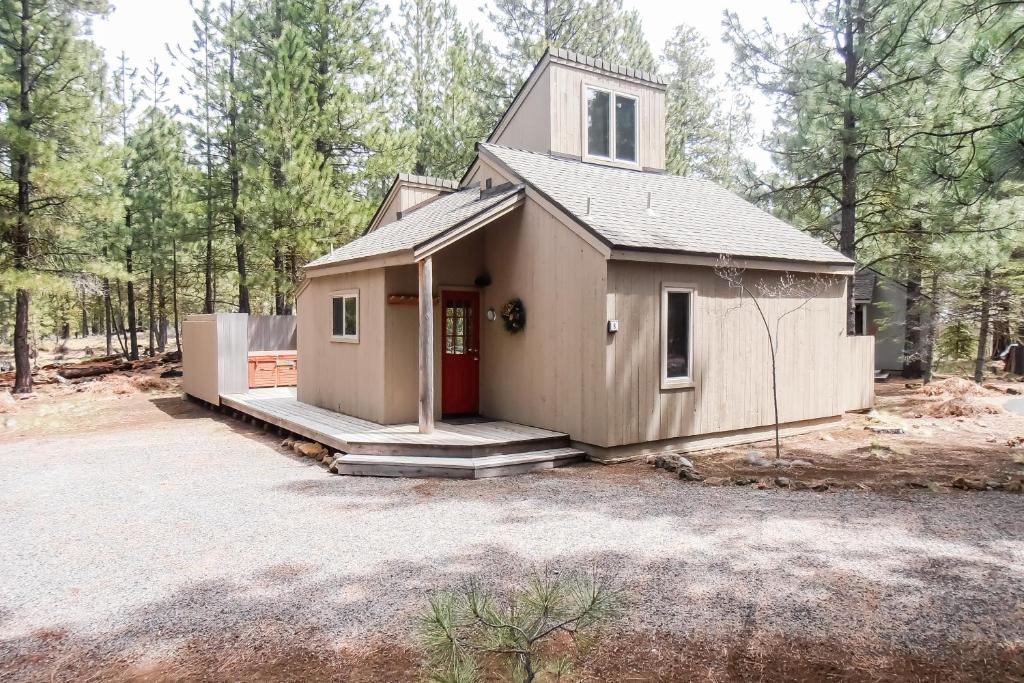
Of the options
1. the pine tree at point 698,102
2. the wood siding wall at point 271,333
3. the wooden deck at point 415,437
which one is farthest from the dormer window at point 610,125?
the pine tree at point 698,102

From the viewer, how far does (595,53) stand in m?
21.2

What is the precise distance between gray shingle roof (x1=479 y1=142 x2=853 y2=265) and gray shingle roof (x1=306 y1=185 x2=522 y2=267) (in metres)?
0.70

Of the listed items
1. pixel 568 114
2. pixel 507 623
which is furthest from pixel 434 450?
pixel 568 114

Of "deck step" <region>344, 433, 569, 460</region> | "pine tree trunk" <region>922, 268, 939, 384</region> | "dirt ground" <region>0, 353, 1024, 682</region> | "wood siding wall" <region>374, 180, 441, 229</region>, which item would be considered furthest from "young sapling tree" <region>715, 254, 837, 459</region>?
"pine tree trunk" <region>922, 268, 939, 384</region>

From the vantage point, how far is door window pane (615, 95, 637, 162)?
11.6 m

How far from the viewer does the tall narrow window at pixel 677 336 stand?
7.96 meters

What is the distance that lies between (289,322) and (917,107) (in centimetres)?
1527

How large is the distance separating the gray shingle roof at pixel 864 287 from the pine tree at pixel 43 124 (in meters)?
22.4

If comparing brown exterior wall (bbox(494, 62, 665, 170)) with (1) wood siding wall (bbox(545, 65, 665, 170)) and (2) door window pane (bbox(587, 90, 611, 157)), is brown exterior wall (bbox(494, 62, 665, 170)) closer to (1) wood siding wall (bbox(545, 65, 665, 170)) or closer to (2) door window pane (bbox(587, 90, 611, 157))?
(1) wood siding wall (bbox(545, 65, 665, 170))

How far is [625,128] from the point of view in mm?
11703

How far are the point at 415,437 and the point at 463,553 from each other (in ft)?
10.8

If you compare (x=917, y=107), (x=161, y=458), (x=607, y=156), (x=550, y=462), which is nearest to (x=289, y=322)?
A: (x=161, y=458)

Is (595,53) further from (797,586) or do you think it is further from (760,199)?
(797,586)

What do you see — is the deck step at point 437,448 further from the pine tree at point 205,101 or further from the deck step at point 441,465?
the pine tree at point 205,101
